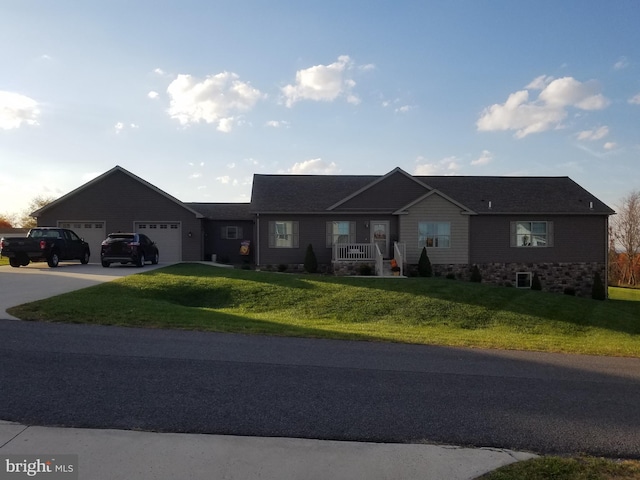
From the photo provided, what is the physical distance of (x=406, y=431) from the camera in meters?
5.14

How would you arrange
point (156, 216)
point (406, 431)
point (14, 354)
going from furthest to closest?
point (156, 216), point (14, 354), point (406, 431)

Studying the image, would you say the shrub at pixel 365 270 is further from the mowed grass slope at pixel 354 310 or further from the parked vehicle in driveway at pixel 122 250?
the parked vehicle in driveway at pixel 122 250

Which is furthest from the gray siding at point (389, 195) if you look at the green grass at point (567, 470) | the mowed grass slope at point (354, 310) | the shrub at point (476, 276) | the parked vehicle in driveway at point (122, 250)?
the green grass at point (567, 470)

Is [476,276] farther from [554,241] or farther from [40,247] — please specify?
[40,247]

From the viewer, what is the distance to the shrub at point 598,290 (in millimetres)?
26027

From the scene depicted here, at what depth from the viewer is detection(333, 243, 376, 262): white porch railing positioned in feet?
82.8

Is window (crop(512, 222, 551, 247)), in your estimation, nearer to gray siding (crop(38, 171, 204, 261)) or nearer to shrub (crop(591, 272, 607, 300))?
shrub (crop(591, 272, 607, 300))

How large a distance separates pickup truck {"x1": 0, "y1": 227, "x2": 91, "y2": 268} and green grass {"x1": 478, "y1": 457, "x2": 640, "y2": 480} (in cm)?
2399

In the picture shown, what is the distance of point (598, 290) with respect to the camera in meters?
26.0

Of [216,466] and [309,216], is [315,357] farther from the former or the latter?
[309,216]

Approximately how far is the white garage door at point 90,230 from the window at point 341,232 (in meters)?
12.8

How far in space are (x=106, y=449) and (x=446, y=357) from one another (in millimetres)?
6028

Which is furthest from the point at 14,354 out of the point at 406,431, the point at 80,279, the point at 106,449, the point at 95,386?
the point at 80,279

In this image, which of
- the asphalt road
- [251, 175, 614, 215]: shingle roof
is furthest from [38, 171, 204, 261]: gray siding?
the asphalt road
